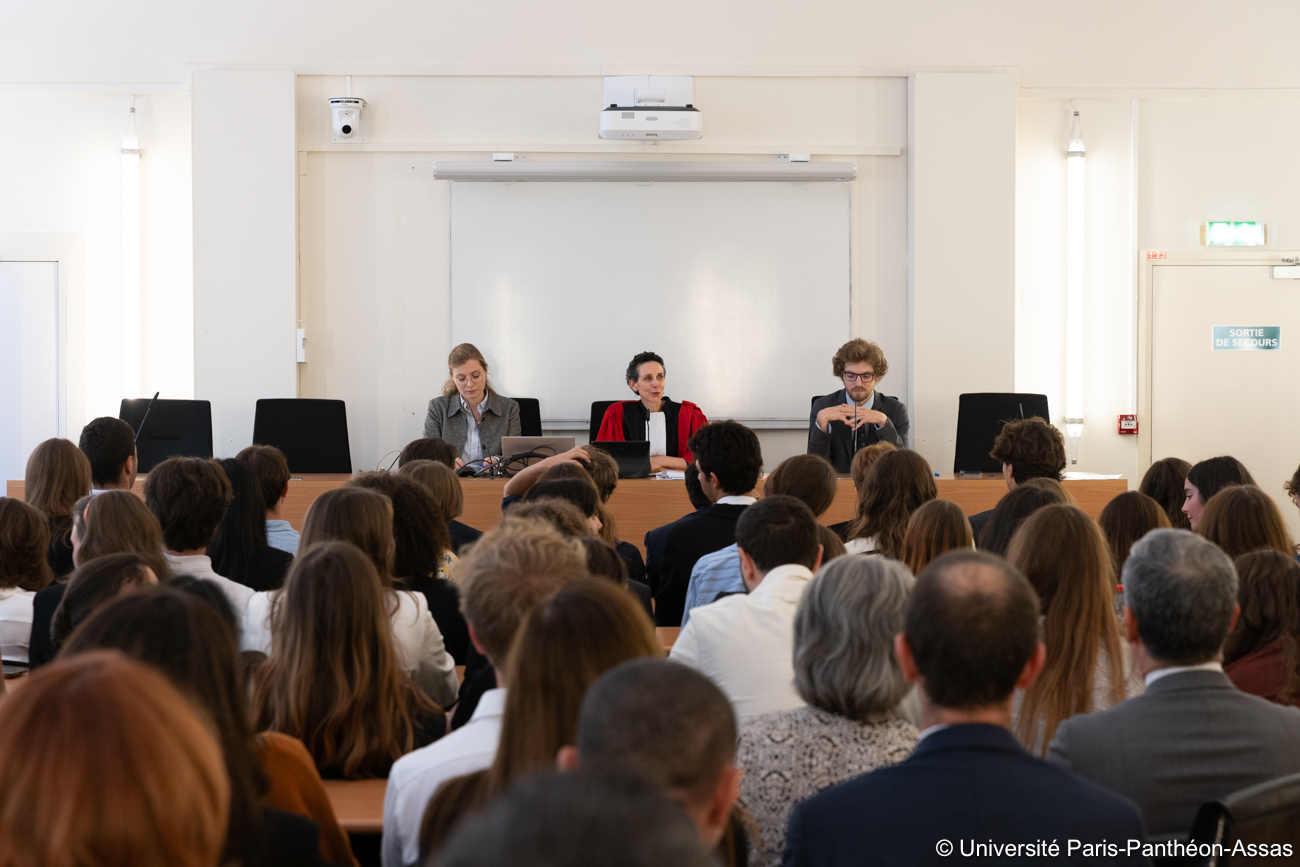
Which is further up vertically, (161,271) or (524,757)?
(161,271)

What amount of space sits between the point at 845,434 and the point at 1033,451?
1953 mm

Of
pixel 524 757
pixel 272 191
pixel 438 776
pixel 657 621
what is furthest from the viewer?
pixel 272 191

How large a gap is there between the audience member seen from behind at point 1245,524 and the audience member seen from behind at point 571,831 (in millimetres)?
2670

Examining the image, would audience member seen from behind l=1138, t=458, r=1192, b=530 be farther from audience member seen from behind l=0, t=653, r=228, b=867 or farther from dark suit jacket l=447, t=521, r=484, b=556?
audience member seen from behind l=0, t=653, r=228, b=867

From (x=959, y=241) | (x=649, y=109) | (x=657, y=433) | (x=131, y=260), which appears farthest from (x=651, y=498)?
(x=131, y=260)

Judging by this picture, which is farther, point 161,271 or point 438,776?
point 161,271

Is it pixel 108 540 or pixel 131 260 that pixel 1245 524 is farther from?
pixel 131 260

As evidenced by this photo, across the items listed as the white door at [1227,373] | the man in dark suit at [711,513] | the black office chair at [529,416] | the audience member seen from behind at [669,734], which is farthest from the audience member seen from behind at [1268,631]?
the white door at [1227,373]

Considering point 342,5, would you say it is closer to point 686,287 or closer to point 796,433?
point 686,287

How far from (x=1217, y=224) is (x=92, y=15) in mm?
7318

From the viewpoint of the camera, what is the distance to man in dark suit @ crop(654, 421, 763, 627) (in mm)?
3404

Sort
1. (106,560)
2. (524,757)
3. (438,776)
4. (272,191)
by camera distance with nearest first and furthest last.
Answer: (524,757) → (438,776) → (106,560) → (272,191)

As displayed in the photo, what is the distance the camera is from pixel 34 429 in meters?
6.93

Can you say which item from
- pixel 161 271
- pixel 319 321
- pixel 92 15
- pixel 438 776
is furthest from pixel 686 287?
pixel 438 776
